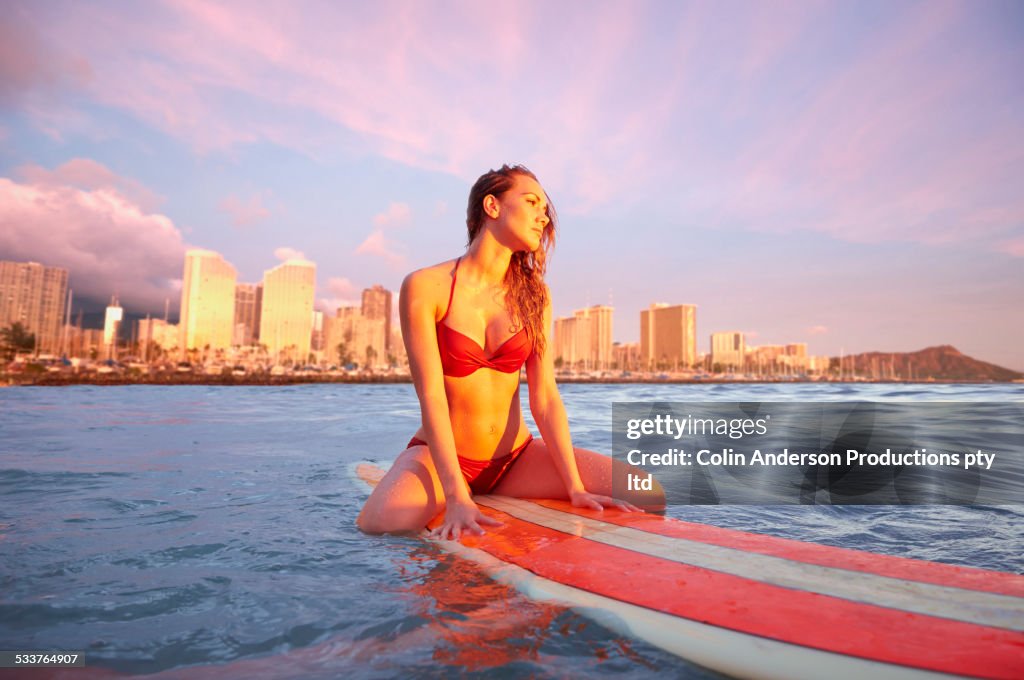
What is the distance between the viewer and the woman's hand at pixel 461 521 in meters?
2.34

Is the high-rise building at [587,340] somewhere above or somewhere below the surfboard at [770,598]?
above

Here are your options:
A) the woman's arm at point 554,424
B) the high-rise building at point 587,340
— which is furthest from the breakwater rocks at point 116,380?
the high-rise building at point 587,340

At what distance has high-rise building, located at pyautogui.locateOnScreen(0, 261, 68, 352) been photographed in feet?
289

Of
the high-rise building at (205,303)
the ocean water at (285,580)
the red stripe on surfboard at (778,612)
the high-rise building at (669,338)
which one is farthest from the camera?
the high-rise building at (669,338)

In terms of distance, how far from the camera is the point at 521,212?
9.31 ft

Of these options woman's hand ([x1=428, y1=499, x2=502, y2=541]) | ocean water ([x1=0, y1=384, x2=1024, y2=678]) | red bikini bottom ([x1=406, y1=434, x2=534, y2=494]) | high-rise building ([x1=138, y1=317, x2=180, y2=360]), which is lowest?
ocean water ([x1=0, y1=384, x2=1024, y2=678])

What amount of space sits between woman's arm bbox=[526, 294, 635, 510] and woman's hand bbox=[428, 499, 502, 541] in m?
0.62

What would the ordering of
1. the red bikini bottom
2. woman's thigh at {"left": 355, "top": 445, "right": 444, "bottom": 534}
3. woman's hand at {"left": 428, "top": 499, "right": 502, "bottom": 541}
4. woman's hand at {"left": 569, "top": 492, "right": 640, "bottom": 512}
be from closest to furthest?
woman's hand at {"left": 428, "top": 499, "right": 502, "bottom": 541}, woman's thigh at {"left": 355, "top": 445, "right": 444, "bottom": 534}, woman's hand at {"left": 569, "top": 492, "right": 640, "bottom": 512}, the red bikini bottom

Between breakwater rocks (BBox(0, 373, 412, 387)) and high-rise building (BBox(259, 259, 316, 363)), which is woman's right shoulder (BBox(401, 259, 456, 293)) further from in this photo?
high-rise building (BBox(259, 259, 316, 363))

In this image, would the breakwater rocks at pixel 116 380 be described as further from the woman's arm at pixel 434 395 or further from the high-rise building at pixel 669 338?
the high-rise building at pixel 669 338

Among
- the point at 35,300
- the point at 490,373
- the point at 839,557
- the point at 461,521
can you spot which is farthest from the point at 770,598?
the point at 35,300

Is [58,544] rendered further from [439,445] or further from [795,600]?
[795,600]

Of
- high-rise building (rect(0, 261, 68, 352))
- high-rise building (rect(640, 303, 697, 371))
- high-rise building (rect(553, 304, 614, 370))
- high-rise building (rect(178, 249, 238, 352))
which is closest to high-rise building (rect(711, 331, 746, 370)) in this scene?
high-rise building (rect(640, 303, 697, 371))

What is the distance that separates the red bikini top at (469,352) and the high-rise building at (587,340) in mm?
120464
